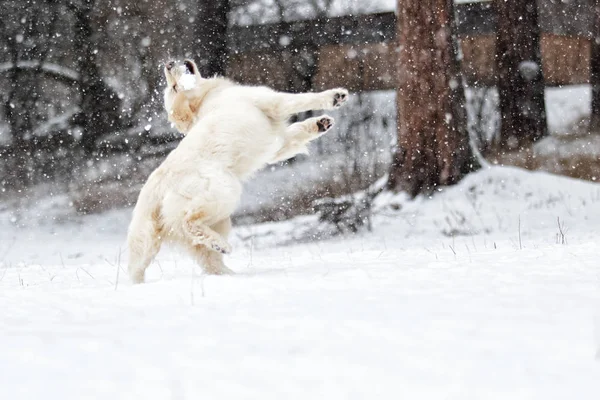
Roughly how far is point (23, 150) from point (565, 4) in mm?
14007

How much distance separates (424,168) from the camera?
10.3 metres

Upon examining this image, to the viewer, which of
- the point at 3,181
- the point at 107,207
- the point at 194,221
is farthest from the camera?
the point at 3,181

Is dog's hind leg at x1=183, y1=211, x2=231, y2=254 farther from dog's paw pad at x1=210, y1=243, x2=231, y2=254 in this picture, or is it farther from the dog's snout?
the dog's snout

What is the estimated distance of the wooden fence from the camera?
1766 centimetres

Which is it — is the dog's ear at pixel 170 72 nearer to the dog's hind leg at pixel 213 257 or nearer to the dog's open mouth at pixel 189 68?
the dog's open mouth at pixel 189 68

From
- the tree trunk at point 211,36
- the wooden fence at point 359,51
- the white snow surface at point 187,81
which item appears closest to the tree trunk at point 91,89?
the tree trunk at point 211,36

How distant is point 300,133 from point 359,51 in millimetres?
12672

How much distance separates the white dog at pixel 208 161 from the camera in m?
5.29

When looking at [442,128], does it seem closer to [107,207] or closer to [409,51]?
[409,51]

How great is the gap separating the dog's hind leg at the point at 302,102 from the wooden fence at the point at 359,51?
10.6 meters

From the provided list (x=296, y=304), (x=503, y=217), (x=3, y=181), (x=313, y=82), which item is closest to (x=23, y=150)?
(x=3, y=181)

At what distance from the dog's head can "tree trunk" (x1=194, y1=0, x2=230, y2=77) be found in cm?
1087

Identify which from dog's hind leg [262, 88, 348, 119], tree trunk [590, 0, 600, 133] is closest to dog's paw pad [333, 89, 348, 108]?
dog's hind leg [262, 88, 348, 119]

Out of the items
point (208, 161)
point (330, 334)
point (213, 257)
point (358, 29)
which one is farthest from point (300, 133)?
point (358, 29)
